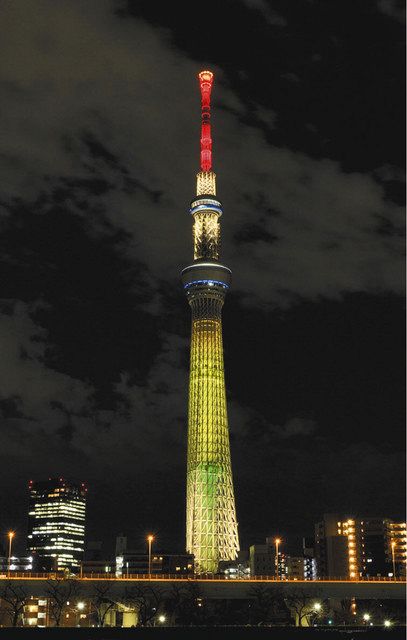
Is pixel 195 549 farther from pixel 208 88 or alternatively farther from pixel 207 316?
pixel 208 88

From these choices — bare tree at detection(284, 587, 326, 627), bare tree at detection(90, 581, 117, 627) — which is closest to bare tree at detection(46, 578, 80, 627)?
bare tree at detection(90, 581, 117, 627)

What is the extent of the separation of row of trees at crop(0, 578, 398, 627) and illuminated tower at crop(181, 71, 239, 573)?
172ft

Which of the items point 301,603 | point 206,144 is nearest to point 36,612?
point 301,603

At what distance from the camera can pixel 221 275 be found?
182375 millimetres

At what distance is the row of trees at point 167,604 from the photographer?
340 feet

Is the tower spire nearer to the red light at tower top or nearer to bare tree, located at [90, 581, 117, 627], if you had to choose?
the red light at tower top

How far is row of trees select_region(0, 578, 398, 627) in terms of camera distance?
340 feet

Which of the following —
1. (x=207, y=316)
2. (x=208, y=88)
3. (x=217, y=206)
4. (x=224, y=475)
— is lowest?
(x=224, y=475)

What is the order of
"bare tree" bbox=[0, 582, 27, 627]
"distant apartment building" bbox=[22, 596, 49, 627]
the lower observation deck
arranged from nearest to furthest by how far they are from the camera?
"bare tree" bbox=[0, 582, 27, 627]
"distant apartment building" bbox=[22, 596, 49, 627]
the lower observation deck

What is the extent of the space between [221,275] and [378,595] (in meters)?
86.8

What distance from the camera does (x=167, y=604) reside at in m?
112

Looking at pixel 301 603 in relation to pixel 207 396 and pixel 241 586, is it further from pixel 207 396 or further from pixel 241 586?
pixel 207 396

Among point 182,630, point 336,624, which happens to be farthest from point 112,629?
point 336,624

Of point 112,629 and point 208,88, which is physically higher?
point 208,88
